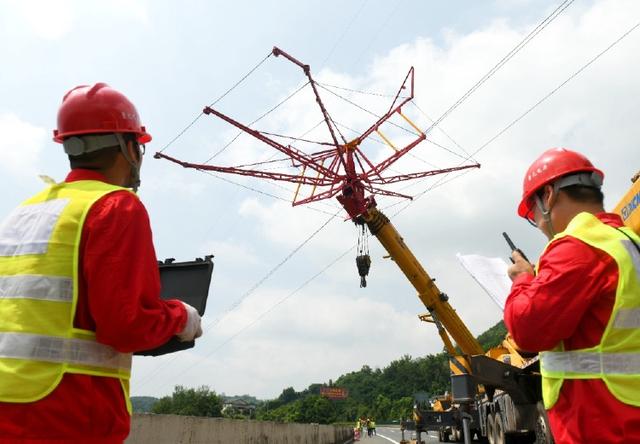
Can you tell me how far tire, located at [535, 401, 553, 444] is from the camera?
337 inches

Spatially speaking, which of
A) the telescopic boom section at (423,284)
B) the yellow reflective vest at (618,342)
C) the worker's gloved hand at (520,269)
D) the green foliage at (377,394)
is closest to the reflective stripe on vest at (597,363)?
the yellow reflective vest at (618,342)

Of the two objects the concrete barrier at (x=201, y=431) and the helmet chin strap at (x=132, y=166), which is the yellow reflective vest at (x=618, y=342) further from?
the concrete barrier at (x=201, y=431)

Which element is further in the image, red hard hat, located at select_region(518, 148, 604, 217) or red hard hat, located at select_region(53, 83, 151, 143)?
red hard hat, located at select_region(518, 148, 604, 217)

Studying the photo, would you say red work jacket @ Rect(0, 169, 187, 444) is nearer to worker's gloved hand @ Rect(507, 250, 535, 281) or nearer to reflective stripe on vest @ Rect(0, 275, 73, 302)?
reflective stripe on vest @ Rect(0, 275, 73, 302)

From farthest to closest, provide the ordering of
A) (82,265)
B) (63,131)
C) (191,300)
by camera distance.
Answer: (191,300)
(63,131)
(82,265)

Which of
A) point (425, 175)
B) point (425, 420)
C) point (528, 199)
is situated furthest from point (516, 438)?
point (528, 199)

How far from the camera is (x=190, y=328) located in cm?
193

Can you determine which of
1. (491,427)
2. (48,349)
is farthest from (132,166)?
(491,427)

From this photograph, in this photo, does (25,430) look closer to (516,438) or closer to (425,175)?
(516,438)

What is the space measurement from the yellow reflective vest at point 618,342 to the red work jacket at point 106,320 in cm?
144

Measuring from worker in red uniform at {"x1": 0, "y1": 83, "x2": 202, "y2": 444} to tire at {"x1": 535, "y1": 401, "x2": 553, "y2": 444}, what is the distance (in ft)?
27.5

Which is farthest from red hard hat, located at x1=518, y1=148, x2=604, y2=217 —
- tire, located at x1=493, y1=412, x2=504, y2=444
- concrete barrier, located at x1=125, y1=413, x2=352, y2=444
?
tire, located at x1=493, y1=412, x2=504, y2=444

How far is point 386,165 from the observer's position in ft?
57.9

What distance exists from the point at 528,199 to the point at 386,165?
15269 mm
